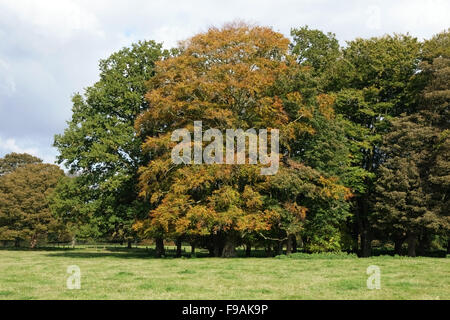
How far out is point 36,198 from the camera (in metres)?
62.5

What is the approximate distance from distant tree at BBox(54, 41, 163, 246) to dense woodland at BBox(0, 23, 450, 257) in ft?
0.38

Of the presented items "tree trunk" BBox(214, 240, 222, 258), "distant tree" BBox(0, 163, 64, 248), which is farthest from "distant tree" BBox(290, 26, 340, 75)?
"distant tree" BBox(0, 163, 64, 248)

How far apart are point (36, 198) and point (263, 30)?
150 ft

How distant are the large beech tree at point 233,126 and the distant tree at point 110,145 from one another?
297 cm

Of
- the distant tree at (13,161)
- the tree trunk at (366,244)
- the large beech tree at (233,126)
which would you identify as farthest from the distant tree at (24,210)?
the tree trunk at (366,244)

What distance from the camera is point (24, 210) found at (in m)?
62.2

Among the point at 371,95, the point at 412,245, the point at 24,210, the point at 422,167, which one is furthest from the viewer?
the point at 24,210

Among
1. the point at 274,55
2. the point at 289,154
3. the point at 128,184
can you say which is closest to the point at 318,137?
the point at 289,154

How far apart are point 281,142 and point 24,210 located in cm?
4635

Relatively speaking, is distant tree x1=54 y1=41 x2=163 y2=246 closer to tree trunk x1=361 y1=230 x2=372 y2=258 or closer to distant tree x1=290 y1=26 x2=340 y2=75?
distant tree x1=290 y1=26 x2=340 y2=75
